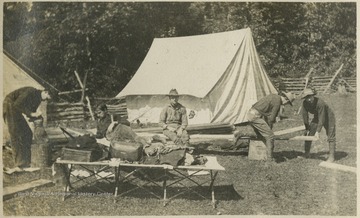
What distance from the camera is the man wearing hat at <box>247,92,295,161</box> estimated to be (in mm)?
7688

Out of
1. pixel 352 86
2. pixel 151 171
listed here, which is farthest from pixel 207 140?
pixel 352 86

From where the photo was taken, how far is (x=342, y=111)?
749 centimetres

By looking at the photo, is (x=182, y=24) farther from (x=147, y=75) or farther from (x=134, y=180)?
(x=134, y=180)

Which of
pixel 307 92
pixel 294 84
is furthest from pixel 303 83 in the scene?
pixel 307 92

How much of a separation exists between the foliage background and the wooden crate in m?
1.34

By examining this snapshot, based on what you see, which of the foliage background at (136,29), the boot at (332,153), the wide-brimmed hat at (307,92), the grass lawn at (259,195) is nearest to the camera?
the grass lawn at (259,195)

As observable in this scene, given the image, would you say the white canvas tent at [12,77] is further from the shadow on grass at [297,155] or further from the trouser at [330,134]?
the trouser at [330,134]

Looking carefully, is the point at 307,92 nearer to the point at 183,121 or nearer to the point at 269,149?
the point at 269,149

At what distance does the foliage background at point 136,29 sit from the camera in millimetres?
7148

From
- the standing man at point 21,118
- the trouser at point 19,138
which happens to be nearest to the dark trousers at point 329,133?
the standing man at point 21,118

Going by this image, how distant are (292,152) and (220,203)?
1713 millimetres

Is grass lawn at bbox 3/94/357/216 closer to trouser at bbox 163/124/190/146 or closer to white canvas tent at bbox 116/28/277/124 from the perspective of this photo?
trouser at bbox 163/124/190/146

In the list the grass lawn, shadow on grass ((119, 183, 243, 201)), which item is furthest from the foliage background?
shadow on grass ((119, 183, 243, 201))

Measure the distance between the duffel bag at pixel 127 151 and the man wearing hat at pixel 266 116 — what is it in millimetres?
2124
